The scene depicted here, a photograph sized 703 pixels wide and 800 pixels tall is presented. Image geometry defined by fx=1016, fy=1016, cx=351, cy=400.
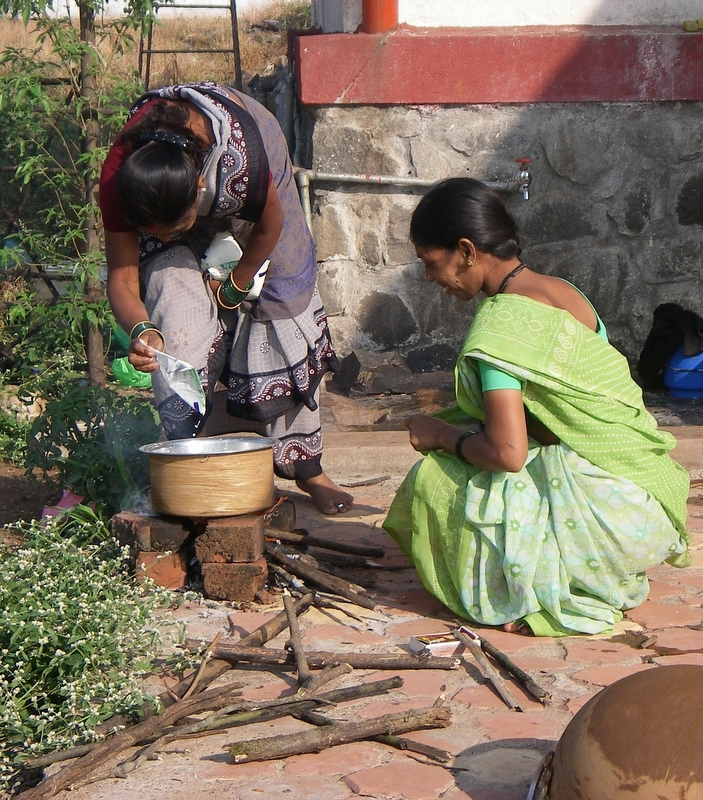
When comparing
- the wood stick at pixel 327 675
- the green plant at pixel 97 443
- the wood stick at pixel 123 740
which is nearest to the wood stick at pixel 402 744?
the wood stick at pixel 327 675

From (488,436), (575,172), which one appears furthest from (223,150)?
(575,172)

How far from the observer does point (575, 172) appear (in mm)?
5934

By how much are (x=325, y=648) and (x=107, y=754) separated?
84 cm

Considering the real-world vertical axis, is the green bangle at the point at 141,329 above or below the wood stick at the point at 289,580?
above

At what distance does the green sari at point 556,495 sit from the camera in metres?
2.99

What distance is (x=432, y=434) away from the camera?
322 cm

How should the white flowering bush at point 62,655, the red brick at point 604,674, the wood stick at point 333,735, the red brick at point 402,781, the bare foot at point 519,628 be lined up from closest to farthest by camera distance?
the red brick at point 402,781 → the wood stick at point 333,735 → the white flowering bush at point 62,655 → the red brick at point 604,674 → the bare foot at point 519,628

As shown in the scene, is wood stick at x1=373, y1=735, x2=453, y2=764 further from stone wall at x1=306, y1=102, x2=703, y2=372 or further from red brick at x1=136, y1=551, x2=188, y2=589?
stone wall at x1=306, y1=102, x2=703, y2=372

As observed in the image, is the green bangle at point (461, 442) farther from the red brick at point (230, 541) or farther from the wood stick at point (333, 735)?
the wood stick at point (333, 735)

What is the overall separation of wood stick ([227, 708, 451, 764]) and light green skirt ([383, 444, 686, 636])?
0.63 metres

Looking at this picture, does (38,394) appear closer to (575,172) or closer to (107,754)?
(107,754)

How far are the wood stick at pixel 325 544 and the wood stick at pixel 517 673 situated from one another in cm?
83

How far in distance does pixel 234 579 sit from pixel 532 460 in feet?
3.47

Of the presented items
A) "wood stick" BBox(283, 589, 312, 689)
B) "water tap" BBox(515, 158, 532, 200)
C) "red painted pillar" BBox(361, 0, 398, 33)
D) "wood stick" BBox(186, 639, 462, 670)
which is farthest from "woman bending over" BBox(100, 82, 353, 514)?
"water tap" BBox(515, 158, 532, 200)
